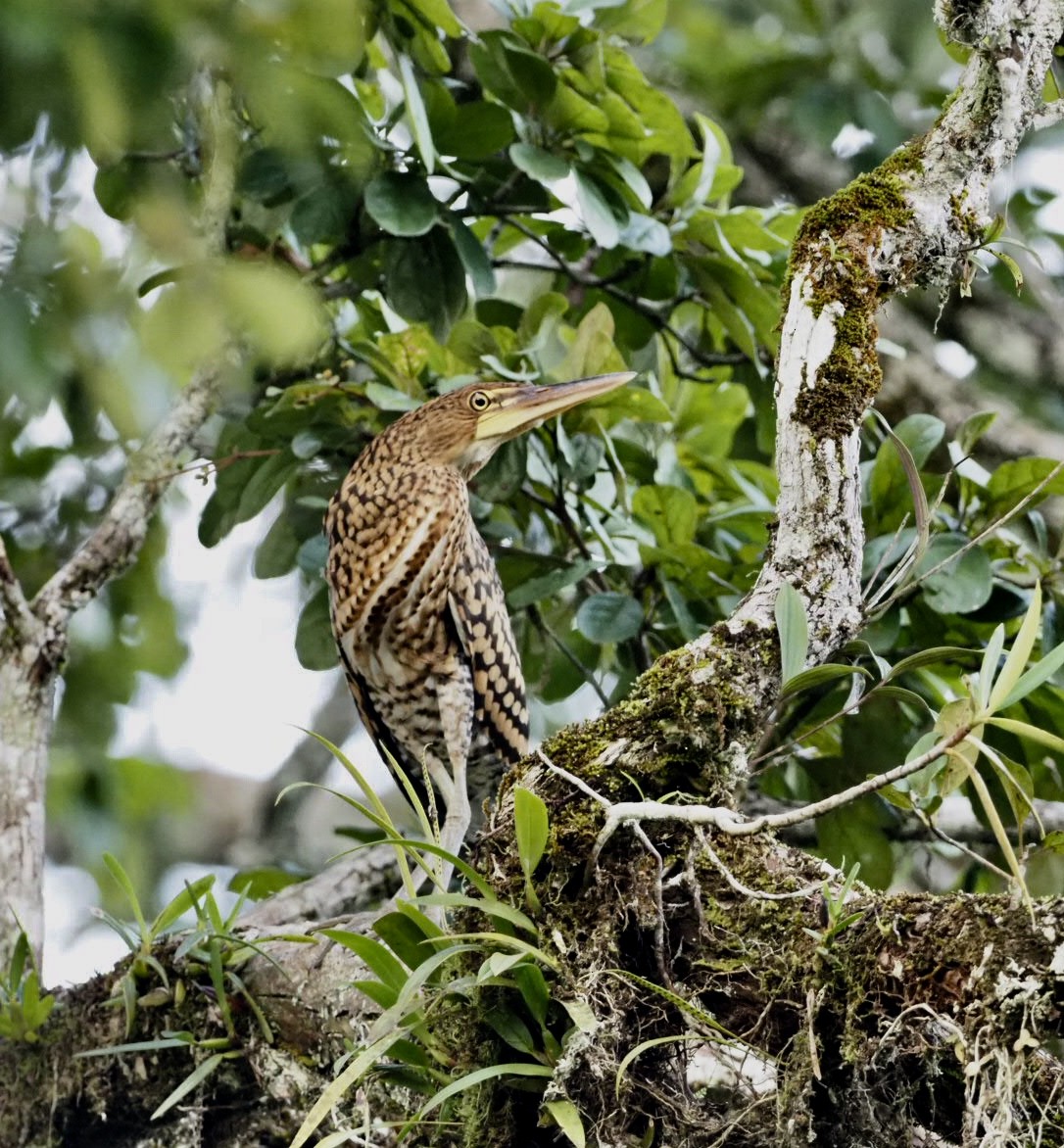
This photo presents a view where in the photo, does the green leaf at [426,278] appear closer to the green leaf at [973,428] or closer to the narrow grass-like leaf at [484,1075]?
the green leaf at [973,428]

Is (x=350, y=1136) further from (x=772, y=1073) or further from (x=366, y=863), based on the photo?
(x=366, y=863)

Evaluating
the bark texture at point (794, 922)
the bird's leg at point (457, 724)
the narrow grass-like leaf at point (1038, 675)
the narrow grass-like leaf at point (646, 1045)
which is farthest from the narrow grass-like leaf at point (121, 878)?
the narrow grass-like leaf at point (1038, 675)

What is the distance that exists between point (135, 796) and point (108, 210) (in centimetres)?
288

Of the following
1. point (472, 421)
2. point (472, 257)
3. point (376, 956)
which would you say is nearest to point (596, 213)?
point (472, 257)

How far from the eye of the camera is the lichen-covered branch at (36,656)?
313 centimetres

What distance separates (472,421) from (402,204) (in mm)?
572

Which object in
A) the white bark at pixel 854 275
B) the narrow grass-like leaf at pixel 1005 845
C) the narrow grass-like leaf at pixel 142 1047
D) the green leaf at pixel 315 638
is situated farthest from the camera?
the green leaf at pixel 315 638

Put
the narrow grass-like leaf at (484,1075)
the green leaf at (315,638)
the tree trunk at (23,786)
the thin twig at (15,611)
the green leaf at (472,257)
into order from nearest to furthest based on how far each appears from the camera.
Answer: the narrow grass-like leaf at (484,1075) < the tree trunk at (23,786) < the thin twig at (15,611) < the green leaf at (472,257) < the green leaf at (315,638)

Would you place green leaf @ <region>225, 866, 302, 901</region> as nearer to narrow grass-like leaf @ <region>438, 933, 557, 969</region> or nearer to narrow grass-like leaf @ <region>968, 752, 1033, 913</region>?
narrow grass-like leaf @ <region>438, 933, 557, 969</region>

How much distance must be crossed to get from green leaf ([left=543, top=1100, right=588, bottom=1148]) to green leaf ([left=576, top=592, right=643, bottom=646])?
5.47 feet

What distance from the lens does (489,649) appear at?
3822 millimetres

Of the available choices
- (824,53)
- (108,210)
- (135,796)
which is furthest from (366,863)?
(824,53)

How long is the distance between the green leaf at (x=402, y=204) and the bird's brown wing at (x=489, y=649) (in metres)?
0.79

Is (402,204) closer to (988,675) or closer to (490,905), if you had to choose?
(490,905)
